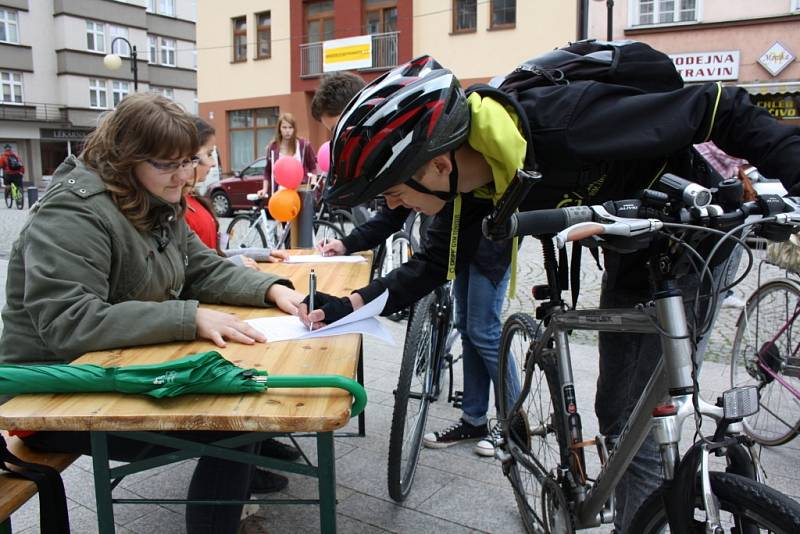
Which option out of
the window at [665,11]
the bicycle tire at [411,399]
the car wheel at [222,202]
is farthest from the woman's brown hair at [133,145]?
the window at [665,11]

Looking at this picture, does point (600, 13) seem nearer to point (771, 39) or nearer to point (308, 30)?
point (771, 39)

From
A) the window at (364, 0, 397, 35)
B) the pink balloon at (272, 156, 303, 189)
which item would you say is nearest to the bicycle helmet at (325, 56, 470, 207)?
the pink balloon at (272, 156, 303, 189)

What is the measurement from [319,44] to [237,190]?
25.4 feet

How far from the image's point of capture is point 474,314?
9.91 ft

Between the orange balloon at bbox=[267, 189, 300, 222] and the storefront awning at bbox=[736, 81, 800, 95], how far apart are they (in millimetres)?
12367

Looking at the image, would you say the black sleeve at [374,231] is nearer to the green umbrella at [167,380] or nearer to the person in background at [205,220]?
the person in background at [205,220]

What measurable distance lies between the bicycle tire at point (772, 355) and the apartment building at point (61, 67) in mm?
35140

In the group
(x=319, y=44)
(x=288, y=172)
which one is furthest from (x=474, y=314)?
(x=319, y=44)

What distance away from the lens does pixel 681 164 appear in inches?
67.7

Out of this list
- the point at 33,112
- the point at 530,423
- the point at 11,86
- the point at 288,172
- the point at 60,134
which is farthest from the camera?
the point at 60,134

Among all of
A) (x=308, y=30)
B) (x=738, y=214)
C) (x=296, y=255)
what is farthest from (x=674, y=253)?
(x=308, y=30)

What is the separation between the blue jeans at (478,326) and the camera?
9.78 feet

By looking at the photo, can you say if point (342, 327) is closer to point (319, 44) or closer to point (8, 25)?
point (319, 44)

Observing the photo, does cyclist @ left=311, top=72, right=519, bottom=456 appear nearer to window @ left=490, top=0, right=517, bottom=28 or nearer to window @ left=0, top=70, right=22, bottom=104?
window @ left=490, top=0, right=517, bottom=28
